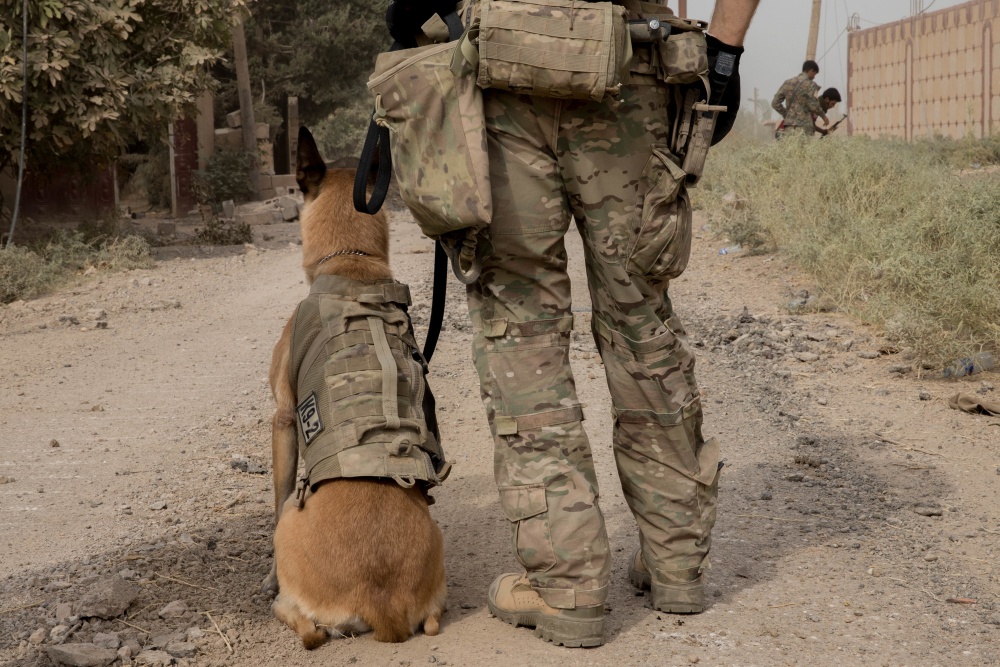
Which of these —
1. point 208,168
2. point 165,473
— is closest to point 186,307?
point 165,473

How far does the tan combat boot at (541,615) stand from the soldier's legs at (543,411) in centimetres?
3

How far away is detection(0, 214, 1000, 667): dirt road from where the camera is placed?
2.56 m

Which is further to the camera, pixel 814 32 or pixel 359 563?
pixel 814 32

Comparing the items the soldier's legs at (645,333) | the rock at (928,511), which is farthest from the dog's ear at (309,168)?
the rock at (928,511)

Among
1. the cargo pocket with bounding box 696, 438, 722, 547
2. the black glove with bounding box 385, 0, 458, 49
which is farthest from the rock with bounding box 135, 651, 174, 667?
the black glove with bounding box 385, 0, 458, 49

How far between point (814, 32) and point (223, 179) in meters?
15.6

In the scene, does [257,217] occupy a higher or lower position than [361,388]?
higher

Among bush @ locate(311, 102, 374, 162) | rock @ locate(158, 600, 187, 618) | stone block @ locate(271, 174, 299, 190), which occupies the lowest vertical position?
rock @ locate(158, 600, 187, 618)

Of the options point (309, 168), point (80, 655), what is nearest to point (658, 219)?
point (309, 168)

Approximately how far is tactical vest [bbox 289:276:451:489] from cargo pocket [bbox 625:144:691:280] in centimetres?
76

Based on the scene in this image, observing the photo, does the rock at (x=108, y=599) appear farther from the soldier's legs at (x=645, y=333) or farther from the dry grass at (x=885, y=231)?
the dry grass at (x=885, y=231)

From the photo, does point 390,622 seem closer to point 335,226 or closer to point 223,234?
point 335,226

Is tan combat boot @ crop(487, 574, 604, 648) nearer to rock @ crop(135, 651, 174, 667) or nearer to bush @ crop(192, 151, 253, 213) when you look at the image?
A: rock @ crop(135, 651, 174, 667)

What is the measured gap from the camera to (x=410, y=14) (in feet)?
8.61
